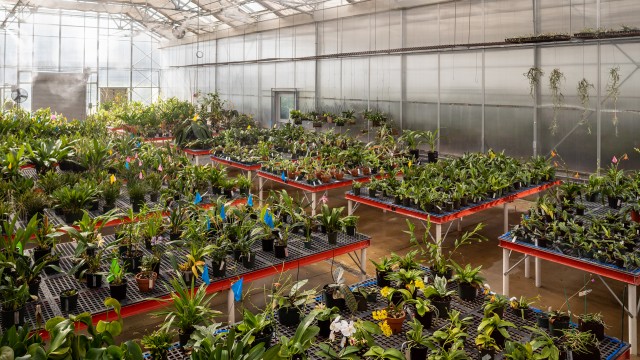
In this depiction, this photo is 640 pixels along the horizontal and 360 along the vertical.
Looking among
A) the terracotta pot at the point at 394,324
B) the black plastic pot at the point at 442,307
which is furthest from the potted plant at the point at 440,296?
the terracotta pot at the point at 394,324

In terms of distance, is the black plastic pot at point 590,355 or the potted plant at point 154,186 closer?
the black plastic pot at point 590,355

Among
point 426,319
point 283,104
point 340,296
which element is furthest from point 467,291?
point 283,104

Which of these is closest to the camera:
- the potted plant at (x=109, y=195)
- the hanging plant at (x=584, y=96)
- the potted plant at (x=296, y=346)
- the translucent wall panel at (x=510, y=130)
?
the potted plant at (x=296, y=346)

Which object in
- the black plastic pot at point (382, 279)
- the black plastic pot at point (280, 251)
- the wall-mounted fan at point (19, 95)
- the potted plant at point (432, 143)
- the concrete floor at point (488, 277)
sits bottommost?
the concrete floor at point (488, 277)

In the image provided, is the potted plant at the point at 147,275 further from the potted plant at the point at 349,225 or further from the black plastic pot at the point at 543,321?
the black plastic pot at the point at 543,321

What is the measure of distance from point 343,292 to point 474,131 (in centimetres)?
764

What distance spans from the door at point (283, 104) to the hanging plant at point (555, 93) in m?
7.81

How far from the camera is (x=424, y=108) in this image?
35.9ft

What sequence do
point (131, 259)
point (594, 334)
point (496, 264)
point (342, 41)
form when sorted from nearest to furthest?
1. point (594, 334)
2. point (131, 259)
3. point (496, 264)
4. point (342, 41)

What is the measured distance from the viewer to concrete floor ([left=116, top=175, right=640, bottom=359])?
4.59 meters

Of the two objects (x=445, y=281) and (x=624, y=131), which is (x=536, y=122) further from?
(x=445, y=281)

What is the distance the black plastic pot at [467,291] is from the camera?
3376 millimetres

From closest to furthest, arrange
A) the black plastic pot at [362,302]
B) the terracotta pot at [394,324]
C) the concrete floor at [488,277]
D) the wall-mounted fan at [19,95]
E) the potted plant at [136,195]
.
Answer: the terracotta pot at [394,324] < the black plastic pot at [362,302] < the concrete floor at [488,277] < the potted plant at [136,195] < the wall-mounted fan at [19,95]

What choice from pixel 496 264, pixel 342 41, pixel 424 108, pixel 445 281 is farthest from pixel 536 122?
pixel 445 281
